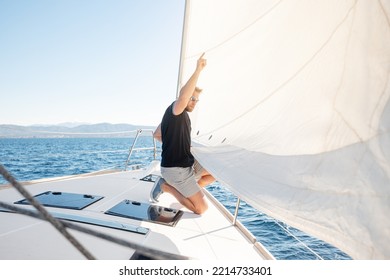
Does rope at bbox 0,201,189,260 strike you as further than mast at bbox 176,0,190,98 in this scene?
No

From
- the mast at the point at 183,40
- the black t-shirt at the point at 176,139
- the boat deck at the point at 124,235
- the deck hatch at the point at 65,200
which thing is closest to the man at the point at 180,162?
the black t-shirt at the point at 176,139

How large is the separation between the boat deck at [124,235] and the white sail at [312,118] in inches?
20.2

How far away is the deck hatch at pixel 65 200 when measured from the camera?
2.05 meters

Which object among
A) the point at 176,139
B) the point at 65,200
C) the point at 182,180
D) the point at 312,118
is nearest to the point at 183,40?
the point at 176,139

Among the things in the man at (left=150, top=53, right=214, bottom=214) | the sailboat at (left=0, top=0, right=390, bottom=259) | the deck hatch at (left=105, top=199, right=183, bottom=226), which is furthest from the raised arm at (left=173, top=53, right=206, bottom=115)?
the deck hatch at (left=105, top=199, right=183, bottom=226)

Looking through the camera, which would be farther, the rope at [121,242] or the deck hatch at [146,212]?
the deck hatch at [146,212]

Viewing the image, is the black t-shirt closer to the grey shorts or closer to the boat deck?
the grey shorts

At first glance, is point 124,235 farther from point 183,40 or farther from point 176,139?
point 183,40

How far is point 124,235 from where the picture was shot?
161cm

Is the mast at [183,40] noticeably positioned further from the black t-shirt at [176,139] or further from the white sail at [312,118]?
the white sail at [312,118]

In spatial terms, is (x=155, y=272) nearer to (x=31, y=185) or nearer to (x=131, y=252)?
(x=131, y=252)

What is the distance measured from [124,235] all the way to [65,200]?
90 cm

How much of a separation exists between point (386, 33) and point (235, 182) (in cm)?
77

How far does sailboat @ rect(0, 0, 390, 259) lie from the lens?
0.75 metres
